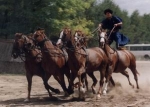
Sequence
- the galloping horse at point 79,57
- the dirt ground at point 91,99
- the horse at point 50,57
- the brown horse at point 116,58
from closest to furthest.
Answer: the dirt ground at point 91,99 < the galloping horse at point 79,57 < the horse at point 50,57 < the brown horse at point 116,58

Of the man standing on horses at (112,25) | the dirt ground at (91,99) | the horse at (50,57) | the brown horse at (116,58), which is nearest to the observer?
the dirt ground at (91,99)

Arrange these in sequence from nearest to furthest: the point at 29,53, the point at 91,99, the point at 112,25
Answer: the point at 29,53, the point at 91,99, the point at 112,25

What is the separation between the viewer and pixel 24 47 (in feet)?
46.5

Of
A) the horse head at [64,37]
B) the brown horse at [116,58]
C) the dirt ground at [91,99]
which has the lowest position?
the dirt ground at [91,99]

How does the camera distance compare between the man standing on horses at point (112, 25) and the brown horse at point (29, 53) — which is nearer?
the brown horse at point (29, 53)

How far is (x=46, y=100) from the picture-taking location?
48.4 feet

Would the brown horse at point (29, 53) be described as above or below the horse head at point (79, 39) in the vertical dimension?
below

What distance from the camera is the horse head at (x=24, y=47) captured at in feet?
46.2

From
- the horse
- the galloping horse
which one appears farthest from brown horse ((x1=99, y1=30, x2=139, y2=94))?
the horse

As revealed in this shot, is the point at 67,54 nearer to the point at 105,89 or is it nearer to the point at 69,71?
the point at 69,71

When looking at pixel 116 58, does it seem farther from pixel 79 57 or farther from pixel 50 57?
pixel 50 57

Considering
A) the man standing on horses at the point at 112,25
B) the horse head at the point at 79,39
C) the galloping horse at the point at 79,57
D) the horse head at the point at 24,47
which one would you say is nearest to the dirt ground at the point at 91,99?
the galloping horse at the point at 79,57

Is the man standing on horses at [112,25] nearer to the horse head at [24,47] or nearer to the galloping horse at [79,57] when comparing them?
the galloping horse at [79,57]

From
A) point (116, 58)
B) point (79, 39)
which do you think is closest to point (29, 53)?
point (79, 39)
